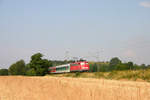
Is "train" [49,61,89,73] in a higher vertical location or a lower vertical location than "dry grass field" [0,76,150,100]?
A: higher

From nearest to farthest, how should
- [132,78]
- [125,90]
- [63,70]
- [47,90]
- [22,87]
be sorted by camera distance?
1. [125,90]
2. [132,78]
3. [47,90]
4. [22,87]
5. [63,70]

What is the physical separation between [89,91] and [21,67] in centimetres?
10082

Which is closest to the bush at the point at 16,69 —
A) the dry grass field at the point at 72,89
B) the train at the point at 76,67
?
the train at the point at 76,67

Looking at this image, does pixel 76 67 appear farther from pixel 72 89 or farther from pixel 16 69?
pixel 16 69

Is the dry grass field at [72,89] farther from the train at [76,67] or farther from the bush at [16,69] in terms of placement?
the bush at [16,69]

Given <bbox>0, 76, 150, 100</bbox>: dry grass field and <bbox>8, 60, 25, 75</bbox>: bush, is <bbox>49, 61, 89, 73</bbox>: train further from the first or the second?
<bbox>8, 60, 25, 75</bbox>: bush

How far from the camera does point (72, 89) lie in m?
23.3

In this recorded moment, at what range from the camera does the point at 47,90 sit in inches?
1035

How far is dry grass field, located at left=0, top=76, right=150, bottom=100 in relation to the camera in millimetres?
16688

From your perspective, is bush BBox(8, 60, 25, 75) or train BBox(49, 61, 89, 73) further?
bush BBox(8, 60, 25, 75)

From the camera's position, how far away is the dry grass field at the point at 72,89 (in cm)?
1669

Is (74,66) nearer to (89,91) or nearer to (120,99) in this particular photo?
(89,91)

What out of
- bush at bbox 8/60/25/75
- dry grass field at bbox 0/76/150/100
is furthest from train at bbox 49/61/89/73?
bush at bbox 8/60/25/75

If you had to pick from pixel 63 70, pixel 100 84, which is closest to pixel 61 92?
pixel 100 84
